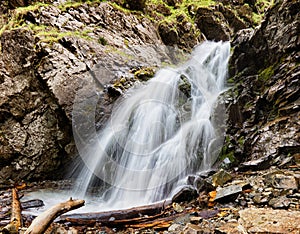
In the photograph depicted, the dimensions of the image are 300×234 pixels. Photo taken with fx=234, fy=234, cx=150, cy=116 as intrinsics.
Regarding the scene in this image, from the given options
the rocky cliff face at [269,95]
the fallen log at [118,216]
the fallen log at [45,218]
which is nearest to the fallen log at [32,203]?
the fallen log at [118,216]

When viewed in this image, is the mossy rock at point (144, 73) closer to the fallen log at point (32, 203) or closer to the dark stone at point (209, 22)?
the fallen log at point (32, 203)

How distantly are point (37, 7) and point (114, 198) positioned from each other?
336 inches

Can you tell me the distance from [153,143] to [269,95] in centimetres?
336

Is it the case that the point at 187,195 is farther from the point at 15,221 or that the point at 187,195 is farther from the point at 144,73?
the point at 144,73

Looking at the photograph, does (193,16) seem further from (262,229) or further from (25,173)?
(262,229)

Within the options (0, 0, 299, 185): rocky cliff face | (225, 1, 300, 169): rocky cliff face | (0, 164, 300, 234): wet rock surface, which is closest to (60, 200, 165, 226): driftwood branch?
(0, 164, 300, 234): wet rock surface

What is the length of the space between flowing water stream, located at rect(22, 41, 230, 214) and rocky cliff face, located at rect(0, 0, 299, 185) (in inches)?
21.5

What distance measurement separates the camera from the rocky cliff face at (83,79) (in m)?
5.85

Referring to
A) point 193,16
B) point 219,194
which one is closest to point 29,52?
point 219,194

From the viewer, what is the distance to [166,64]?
10656 millimetres

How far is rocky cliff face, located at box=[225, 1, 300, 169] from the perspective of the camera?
5070 mm

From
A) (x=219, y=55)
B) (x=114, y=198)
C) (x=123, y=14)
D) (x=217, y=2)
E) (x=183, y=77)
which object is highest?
(x=217, y=2)

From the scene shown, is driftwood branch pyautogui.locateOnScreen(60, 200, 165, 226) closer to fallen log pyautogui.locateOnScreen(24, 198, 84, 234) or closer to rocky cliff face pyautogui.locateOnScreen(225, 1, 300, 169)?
fallen log pyautogui.locateOnScreen(24, 198, 84, 234)

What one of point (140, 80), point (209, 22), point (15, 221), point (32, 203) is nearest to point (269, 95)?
point (140, 80)
